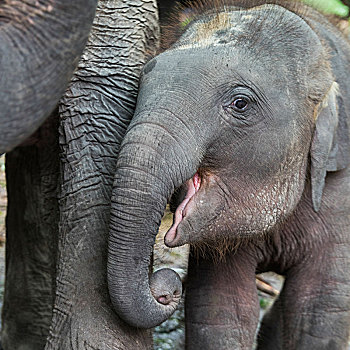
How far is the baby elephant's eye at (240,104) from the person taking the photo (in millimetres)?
3182

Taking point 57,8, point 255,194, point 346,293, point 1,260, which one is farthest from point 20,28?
point 1,260

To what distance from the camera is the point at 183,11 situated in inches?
147

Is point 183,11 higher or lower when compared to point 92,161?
higher

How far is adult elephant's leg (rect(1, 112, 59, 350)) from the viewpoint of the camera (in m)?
3.66

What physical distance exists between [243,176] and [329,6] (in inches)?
43.1

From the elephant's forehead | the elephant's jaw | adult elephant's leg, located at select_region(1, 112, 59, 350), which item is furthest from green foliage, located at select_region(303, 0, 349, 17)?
adult elephant's leg, located at select_region(1, 112, 59, 350)

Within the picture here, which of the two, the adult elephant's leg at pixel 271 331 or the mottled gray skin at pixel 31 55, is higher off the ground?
the mottled gray skin at pixel 31 55

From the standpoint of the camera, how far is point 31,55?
2270mm

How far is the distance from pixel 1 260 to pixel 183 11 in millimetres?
2219

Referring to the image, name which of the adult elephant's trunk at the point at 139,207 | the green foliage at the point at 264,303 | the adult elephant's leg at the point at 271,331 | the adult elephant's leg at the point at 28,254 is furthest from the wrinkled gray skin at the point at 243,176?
the green foliage at the point at 264,303

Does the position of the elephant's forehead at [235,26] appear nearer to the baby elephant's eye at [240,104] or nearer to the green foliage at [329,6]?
the baby elephant's eye at [240,104]

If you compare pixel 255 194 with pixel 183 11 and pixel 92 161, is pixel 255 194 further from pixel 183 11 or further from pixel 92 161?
pixel 183 11

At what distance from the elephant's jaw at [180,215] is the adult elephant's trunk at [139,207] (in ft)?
0.62

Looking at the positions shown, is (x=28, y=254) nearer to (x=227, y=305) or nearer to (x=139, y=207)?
(x=227, y=305)
